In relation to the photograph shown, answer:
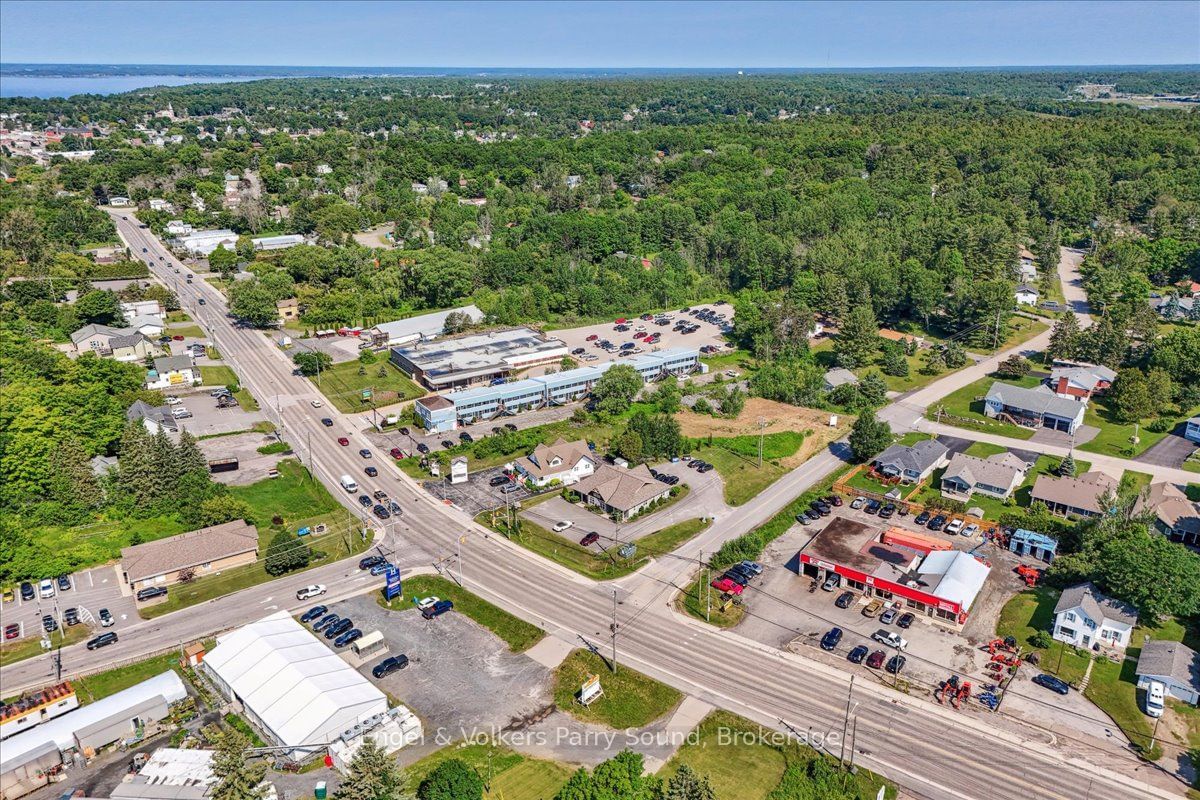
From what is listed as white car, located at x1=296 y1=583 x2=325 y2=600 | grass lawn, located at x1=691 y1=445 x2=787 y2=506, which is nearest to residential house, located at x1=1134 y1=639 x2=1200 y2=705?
grass lawn, located at x1=691 y1=445 x2=787 y2=506

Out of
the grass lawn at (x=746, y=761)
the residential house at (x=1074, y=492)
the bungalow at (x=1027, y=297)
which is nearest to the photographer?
the grass lawn at (x=746, y=761)

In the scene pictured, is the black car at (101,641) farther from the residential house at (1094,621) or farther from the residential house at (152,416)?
the residential house at (1094,621)

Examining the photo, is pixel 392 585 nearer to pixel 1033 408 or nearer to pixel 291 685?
pixel 291 685

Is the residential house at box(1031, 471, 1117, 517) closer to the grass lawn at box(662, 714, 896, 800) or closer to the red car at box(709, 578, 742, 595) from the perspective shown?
the red car at box(709, 578, 742, 595)

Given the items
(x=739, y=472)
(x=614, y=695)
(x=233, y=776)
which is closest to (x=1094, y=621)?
(x=614, y=695)

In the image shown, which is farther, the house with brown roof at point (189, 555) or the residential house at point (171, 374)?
the residential house at point (171, 374)

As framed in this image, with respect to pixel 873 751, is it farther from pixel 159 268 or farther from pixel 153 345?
pixel 159 268

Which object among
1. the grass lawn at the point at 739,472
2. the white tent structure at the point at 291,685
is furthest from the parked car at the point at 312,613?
the grass lawn at the point at 739,472
